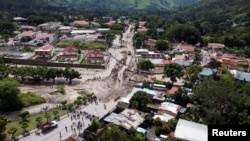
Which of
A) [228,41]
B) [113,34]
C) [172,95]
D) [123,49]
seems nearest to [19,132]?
[172,95]

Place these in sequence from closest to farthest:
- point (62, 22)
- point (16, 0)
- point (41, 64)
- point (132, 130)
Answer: point (132, 130) < point (41, 64) < point (62, 22) < point (16, 0)

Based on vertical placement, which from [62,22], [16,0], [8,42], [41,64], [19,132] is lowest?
[19,132]

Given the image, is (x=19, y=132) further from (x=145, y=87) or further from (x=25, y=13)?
(x=25, y=13)

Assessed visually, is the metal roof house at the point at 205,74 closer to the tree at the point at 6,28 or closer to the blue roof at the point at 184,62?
the blue roof at the point at 184,62

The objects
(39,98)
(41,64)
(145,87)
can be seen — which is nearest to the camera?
(39,98)

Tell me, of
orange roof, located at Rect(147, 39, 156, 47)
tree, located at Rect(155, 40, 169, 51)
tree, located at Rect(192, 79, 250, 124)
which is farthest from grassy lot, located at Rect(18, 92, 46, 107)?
orange roof, located at Rect(147, 39, 156, 47)

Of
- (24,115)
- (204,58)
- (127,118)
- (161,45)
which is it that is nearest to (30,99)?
(24,115)
